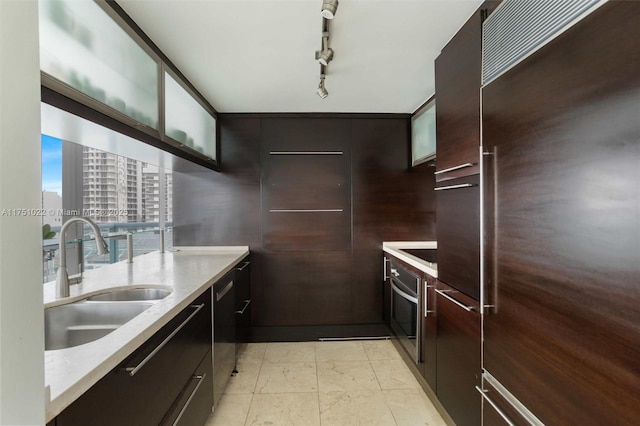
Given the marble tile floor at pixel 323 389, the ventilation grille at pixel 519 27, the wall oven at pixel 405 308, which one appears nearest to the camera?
the ventilation grille at pixel 519 27

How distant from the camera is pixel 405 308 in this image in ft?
7.83

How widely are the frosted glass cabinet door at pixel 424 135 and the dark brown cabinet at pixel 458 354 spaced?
1.31m

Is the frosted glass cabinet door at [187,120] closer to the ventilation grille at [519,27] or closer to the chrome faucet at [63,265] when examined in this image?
the chrome faucet at [63,265]

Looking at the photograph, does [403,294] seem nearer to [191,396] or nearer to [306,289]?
[306,289]

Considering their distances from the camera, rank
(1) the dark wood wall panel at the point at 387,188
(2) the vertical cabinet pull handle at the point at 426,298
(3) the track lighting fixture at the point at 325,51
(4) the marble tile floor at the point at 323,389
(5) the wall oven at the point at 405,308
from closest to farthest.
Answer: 1. (3) the track lighting fixture at the point at 325,51
2. (4) the marble tile floor at the point at 323,389
3. (2) the vertical cabinet pull handle at the point at 426,298
4. (5) the wall oven at the point at 405,308
5. (1) the dark wood wall panel at the point at 387,188

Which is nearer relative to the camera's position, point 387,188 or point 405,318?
point 405,318

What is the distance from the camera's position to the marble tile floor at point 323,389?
1836 mm

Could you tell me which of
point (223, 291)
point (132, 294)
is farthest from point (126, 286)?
point (223, 291)

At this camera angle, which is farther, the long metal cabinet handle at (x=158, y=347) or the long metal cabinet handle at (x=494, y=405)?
the long metal cabinet handle at (x=494, y=405)

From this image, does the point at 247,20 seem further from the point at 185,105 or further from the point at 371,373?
the point at 371,373

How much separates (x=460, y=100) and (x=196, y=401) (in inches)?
87.1

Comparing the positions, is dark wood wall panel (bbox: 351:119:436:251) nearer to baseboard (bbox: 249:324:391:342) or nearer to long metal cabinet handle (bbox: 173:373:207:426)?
baseboard (bbox: 249:324:391:342)

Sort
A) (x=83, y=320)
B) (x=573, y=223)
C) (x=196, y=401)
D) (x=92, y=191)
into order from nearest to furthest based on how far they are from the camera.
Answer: (x=573, y=223), (x=83, y=320), (x=196, y=401), (x=92, y=191)

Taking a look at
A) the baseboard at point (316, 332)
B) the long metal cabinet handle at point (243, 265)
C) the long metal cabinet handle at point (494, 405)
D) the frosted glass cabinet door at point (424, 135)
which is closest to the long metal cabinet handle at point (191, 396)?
the long metal cabinet handle at point (243, 265)
